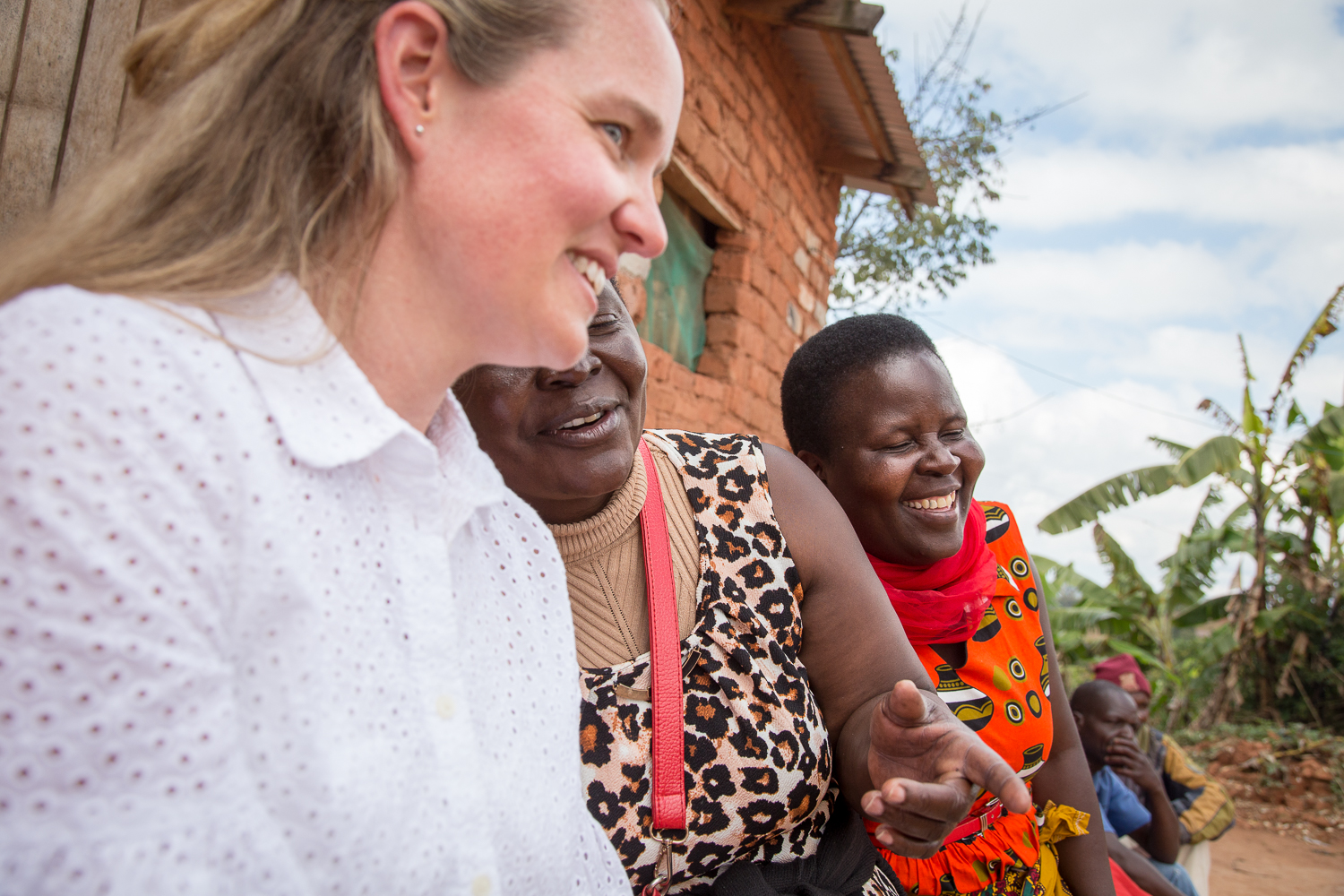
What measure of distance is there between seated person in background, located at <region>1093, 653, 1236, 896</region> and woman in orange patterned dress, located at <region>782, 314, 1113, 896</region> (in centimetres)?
232

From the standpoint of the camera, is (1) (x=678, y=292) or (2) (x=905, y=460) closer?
(2) (x=905, y=460)

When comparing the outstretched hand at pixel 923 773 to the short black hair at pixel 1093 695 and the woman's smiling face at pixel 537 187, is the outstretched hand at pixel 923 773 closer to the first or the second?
Answer: the woman's smiling face at pixel 537 187

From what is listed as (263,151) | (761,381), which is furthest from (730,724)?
(761,381)

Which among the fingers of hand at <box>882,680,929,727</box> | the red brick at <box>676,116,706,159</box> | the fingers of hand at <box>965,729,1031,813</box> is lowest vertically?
the fingers of hand at <box>965,729,1031,813</box>

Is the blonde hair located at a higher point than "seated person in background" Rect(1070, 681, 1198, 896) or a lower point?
higher

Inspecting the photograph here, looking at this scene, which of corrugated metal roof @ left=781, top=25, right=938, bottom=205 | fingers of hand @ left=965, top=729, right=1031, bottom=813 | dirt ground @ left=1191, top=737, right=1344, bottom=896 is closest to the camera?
fingers of hand @ left=965, top=729, right=1031, bottom=813

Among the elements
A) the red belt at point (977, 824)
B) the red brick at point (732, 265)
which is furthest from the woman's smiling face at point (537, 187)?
the red brick at point (732, 265)

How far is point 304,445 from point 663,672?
0.83 m

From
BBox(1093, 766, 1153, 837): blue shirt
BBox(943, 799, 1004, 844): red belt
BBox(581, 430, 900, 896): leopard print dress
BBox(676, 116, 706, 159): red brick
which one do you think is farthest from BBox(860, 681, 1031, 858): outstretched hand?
BBox(1093, 766, 1153, 837): blue shirt

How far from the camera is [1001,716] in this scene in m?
2.19

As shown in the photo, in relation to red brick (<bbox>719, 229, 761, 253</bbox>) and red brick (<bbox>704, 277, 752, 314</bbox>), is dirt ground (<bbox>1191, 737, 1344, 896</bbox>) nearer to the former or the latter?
red brick (<bbox>704, 277, 752, 314</bbox>)

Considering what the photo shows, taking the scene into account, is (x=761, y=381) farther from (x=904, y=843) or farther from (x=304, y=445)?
(x=304, y=445)

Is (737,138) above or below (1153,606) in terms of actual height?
above

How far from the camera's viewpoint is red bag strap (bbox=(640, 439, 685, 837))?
1.43 metres
